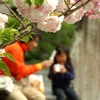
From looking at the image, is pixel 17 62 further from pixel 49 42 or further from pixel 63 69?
pixel 49 42

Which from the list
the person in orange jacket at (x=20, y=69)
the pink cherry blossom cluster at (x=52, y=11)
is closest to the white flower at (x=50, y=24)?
the pink cherry blossom cluster at (x=52, y=11)

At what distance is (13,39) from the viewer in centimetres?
318

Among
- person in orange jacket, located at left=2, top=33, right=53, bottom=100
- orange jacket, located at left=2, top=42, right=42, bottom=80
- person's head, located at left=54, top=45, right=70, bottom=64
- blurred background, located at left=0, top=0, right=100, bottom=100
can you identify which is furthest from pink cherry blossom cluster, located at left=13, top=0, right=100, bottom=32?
blurred background, located at left=0, top=0, right=100, bottom=100

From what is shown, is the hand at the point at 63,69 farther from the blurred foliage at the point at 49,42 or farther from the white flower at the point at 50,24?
the blurred foliage at the point at 49,42

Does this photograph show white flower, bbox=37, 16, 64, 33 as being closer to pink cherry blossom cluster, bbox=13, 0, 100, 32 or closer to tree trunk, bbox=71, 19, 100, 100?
pink cherry blossom cluster, bbox=13, 0, 100, 32

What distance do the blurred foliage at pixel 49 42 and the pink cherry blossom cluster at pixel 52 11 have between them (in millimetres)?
11046

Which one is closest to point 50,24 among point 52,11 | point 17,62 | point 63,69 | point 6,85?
point 52,11

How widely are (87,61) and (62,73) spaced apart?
121 cm

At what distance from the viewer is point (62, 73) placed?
705cm

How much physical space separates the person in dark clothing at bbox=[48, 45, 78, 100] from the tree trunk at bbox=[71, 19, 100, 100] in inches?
31.8

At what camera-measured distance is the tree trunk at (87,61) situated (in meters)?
8.11

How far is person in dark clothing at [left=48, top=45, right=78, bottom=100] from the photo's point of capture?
7.01 meters

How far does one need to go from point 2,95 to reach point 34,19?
3086 millimetres

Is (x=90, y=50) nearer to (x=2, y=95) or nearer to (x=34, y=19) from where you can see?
(x=2, y=95)
